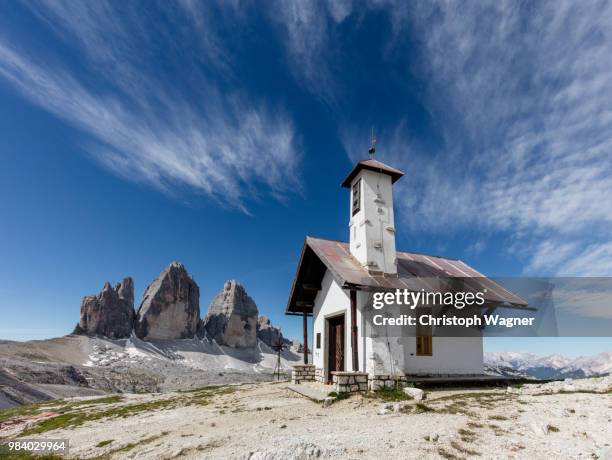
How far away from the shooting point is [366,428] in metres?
7.17

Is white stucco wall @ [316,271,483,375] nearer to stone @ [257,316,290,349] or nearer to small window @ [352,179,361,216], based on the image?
small window @ [352,179,361,216]

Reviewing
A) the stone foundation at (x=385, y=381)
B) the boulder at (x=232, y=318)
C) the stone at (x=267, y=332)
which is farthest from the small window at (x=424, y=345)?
the stone at (x=267, y=332)

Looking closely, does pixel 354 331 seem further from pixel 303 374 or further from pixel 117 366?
pixel 117 366

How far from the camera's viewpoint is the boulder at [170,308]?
101938 millimetres

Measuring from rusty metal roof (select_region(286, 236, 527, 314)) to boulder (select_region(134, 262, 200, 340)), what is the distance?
318ft

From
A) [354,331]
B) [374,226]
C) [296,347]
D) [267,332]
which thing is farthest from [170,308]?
[354,331]

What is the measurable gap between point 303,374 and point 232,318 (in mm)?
105781

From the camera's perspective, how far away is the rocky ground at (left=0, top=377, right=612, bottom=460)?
18.9 feet

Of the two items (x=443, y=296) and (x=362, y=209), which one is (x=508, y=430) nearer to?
(x=443, y=296)

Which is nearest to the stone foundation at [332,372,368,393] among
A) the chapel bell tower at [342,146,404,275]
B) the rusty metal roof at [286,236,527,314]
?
the rusty metal roof at [286,236,527,314]

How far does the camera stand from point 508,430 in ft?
22.0

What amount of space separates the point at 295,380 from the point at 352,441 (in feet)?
34.2

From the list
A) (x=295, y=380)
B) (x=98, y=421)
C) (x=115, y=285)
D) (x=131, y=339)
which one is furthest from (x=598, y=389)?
(x=115, y=285)

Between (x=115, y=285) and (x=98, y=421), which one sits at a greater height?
(x=115, y=285)
